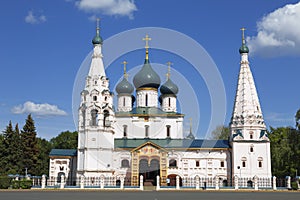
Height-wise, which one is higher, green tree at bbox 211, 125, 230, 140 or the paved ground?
green tree at bbox 211, 125, 230, 140

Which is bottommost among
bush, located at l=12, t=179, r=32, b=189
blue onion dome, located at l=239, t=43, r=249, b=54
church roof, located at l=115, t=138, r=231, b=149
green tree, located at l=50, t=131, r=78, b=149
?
bush, located at l=12, t=179, r=32, b=189

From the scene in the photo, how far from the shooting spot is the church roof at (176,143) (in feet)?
164

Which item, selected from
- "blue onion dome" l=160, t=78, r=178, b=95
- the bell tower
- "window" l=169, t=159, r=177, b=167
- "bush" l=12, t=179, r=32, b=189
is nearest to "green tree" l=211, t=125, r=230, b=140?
"blue onion dome" l=160, t=78, r=178, b=95

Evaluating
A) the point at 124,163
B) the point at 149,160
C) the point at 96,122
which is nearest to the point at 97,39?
the point at 96,122

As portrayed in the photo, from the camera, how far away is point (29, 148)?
2093 inches

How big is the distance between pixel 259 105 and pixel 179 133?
1152cm

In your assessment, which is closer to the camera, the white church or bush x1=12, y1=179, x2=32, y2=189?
bush x1=12, y1=179, x2=32, y2=189

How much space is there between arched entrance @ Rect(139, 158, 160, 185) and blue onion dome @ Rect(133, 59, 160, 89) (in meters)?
11.7

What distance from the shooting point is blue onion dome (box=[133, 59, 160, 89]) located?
5634 centimetres

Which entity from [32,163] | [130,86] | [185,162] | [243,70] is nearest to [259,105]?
[243,70]

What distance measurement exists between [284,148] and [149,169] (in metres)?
15.0

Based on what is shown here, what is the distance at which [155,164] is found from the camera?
4862 centimetres

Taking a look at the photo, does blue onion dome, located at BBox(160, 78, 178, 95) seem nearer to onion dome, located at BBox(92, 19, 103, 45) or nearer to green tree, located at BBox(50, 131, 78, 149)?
onion dome, located at BBox(92, 19, 103, 45)

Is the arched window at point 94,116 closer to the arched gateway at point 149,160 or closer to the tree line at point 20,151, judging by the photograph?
the arched gateway at point 149,160
